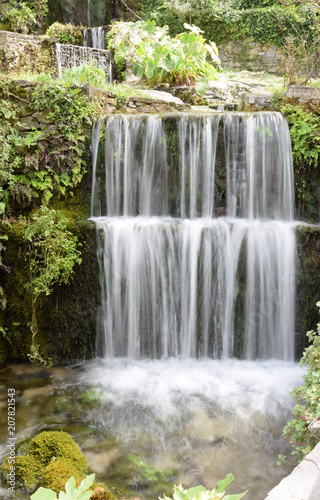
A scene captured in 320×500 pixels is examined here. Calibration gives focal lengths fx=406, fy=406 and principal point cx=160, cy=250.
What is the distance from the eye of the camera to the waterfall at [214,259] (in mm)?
5938

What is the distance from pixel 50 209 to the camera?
21.2ft

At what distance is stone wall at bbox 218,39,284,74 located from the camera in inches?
592

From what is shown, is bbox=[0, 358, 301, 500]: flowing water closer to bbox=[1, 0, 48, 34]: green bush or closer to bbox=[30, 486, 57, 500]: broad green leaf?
bbox=[30, 486, 57, 500]: broad green leaf

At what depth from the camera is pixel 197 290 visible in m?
6.00

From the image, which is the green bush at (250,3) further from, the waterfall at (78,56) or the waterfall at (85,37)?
the waterfall at (78,56)

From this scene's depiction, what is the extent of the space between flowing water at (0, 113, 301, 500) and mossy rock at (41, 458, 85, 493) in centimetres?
32

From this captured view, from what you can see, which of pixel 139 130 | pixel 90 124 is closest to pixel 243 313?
pixel 139 130

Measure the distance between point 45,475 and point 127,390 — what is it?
1.71 meters

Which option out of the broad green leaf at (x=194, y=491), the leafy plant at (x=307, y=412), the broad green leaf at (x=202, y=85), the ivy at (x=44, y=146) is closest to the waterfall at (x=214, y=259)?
the ivy at (x=44, y=146)

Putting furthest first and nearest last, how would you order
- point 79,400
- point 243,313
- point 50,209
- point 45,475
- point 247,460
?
1. point 50,209
2. point 243,313
3. point 79,400
4. point 247,460
5. point 45,475

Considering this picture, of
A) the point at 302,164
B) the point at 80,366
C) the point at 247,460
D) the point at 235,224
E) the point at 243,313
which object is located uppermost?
the point at 302,164

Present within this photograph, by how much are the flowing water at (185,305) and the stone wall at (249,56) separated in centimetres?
1013

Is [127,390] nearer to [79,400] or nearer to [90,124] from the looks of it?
[79,400]

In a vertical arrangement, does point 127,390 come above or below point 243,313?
below
